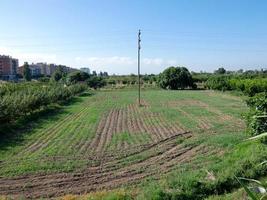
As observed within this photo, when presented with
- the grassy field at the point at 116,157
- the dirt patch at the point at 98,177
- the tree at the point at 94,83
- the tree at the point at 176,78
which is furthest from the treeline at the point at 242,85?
the dirt patch at the point at 98,177

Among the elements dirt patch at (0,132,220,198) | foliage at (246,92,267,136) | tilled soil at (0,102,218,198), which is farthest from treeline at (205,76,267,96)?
dirt patch at (0,132,220,198)

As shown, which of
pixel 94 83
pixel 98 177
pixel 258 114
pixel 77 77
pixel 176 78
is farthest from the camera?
pixel 94 83

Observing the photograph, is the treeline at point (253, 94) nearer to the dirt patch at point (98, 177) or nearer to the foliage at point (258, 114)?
the foliage at point (258, 114)

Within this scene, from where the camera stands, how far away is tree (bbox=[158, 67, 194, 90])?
83.5m

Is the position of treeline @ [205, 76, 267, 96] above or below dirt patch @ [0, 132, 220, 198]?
above

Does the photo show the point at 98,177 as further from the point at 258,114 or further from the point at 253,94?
the point at 253,94

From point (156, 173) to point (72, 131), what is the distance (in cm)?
1134

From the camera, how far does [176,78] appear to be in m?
83.6

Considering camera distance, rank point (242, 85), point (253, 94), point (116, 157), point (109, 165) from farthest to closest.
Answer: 1. point (242, 85)
2. point (253, 94)
3. point (116, 157)
4. point (109, 165)

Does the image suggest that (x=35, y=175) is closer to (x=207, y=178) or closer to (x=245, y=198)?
(x=207, y=178)

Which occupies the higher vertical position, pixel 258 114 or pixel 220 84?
pixel 258 114

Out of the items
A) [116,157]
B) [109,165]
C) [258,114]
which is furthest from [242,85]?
[109,165]

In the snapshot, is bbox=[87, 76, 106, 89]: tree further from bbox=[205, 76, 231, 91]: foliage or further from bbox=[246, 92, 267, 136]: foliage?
bbox=[246, 92, 267, 136]: foliage

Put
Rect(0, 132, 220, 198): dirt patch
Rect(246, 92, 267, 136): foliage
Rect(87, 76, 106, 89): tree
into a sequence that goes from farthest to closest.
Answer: Rect(87, 76, 106, 89): tree → Rect(246, 92, 267, 136): foliage → Rect(0, 132, 220, 198): dirt patch
